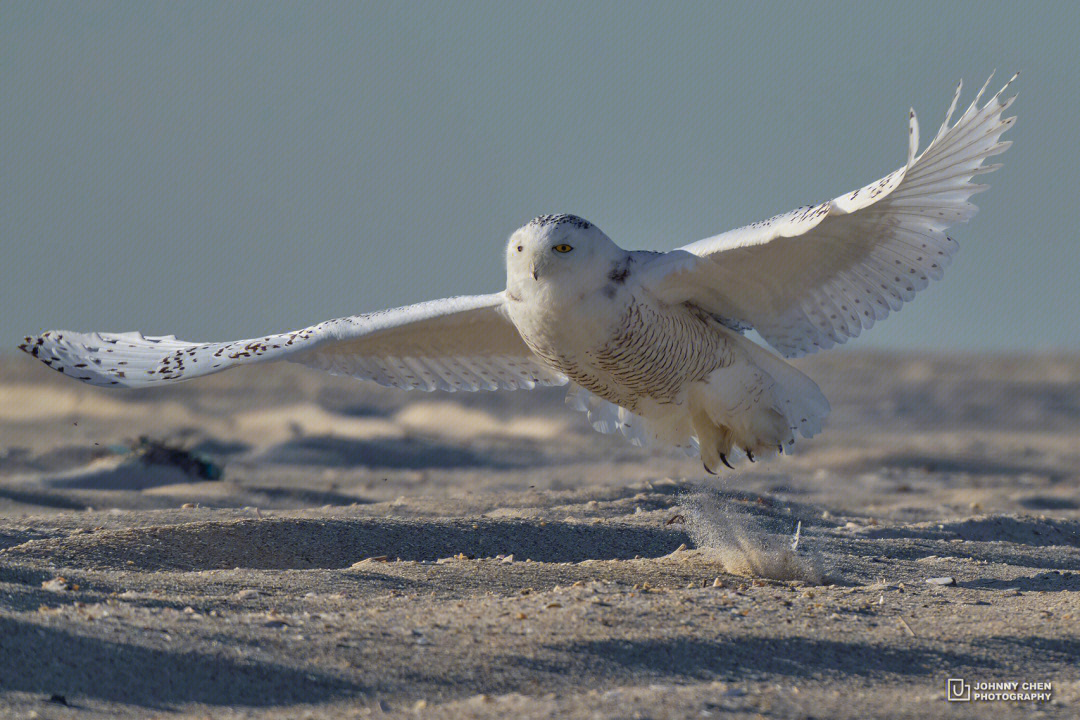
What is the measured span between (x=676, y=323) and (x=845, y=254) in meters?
0.79

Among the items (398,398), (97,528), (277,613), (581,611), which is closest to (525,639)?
(581,611)

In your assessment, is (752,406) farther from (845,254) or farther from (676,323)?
(845,254)

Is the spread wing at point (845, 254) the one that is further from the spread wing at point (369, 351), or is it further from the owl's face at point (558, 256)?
the spread wing at point (369, 351)

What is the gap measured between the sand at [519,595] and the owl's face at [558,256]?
1174mm

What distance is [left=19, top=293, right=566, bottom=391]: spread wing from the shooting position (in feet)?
18.2

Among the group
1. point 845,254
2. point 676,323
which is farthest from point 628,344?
point 845,254

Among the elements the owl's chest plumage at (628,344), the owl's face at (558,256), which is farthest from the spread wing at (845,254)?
the owl's face at (558,256)

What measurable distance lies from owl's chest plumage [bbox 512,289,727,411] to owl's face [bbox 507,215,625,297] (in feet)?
0.28

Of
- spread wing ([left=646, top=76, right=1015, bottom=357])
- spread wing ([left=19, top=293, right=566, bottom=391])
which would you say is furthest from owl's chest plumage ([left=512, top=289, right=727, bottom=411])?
spread wing ([left=19, top=293, right=566, bottom=391])

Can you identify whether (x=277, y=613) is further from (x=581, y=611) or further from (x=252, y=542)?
(x=252, y=542)

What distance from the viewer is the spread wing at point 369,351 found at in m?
Answer: 5.54

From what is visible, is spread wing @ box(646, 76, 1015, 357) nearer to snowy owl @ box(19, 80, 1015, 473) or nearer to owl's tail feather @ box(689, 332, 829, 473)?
snowy owl @ box(19, 80, 1015, 473)

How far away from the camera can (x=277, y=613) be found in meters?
4.23

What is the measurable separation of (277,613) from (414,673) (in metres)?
0.83
